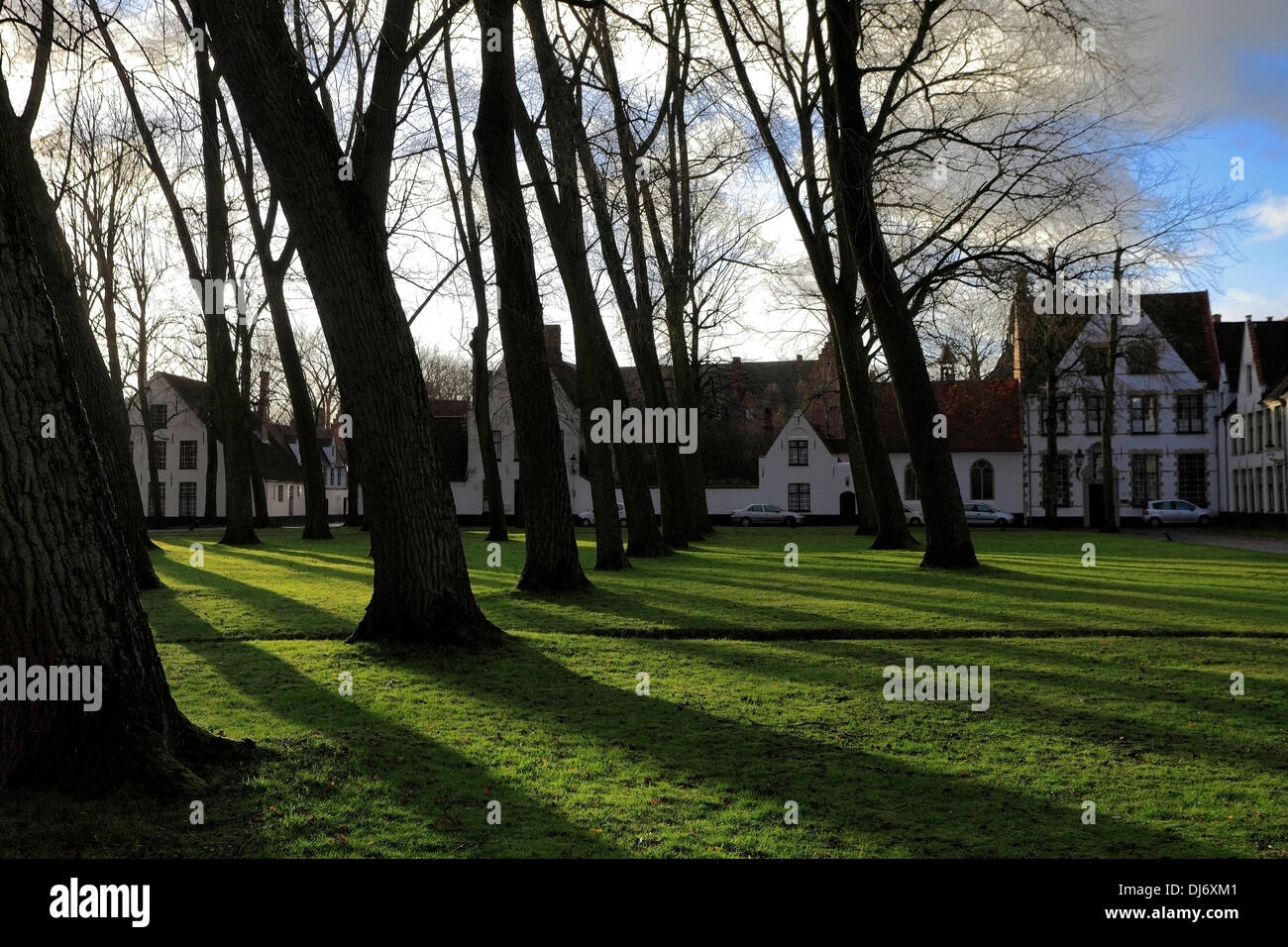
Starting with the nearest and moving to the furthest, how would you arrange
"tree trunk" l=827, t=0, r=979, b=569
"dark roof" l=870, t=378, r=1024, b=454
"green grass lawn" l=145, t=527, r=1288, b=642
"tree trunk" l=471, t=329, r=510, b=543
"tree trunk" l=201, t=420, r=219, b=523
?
"green grass lawn" l=145, t=527, r=1288, b=642, "tree trunk" l=827, t=0, r=979, b=569, "tree trunk" l=471, t=329, r=510, b=543, "tree trunk" l=201, t=420, r=219, b=523, "dark roof" l=870, t=378, r=1024, b=454

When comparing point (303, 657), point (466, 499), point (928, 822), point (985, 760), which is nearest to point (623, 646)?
point (303, 657)

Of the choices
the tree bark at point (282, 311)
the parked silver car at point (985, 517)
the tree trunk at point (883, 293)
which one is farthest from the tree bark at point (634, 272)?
the parked silver car at point (985, 517)

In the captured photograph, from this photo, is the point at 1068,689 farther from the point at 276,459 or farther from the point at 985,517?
the point at 276,459

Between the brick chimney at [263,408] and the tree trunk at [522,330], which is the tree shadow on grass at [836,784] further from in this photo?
the brick chimney at [263,408]

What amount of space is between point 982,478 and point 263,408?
4589 cm

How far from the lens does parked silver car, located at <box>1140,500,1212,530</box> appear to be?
55.5 meters

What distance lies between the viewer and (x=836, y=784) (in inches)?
246

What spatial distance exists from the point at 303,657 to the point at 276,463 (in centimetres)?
6599

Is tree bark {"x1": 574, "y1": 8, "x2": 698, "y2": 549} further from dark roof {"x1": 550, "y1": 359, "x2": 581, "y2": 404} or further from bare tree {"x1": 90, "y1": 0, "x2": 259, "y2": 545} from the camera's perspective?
dark roof {"x1": 550, "y1": 359, "x2": 581, "y2": 404}

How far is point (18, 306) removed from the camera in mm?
5379

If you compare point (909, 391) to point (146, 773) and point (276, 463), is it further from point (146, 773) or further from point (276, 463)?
point (276, 463)

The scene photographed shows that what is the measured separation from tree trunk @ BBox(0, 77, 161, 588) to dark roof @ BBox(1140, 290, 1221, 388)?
5504 cm

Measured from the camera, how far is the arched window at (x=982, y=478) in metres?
60.4

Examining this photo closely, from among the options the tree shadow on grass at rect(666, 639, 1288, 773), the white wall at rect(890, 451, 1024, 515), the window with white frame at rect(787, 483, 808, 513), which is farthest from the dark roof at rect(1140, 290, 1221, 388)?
the tree shadow on grass at rect(666, 639, 1288, 773)
